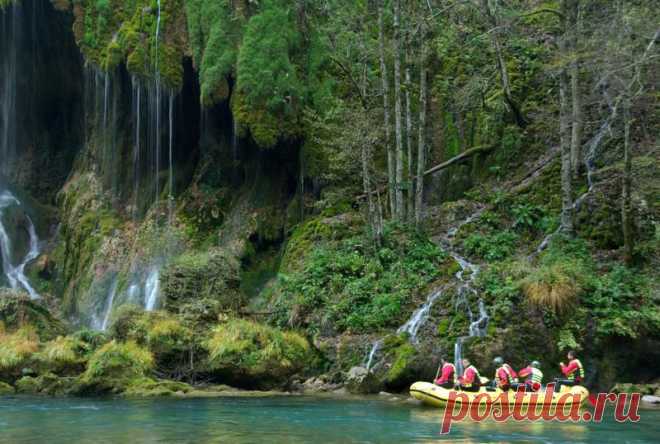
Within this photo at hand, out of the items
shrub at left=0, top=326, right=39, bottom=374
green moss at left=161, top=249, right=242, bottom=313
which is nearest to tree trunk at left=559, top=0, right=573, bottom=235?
green moss at left=161, top=249, right=242, bottom=313

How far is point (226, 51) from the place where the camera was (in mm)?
24359

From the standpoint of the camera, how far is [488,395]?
1358 cm

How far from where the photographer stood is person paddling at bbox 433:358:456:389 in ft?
46.4

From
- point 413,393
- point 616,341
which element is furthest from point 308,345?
point 616,341

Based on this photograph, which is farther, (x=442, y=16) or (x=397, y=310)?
(x=442, y=16)

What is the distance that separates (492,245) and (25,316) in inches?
504

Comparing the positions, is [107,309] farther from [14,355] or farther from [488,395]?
[488,395]

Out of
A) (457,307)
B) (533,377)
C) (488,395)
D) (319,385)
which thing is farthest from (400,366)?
(533,377)

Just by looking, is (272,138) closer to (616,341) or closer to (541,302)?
(541,302)

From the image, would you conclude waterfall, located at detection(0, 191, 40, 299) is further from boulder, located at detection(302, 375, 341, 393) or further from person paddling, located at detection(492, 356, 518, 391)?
person paddling, located at detection(492, 356, 518, 391)

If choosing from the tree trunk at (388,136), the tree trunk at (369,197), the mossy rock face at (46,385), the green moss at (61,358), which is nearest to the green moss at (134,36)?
the tree trunk at (388,136)

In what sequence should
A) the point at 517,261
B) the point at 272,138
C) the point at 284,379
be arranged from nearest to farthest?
the point at 284,379
the point at 517,261
the point at 272,138

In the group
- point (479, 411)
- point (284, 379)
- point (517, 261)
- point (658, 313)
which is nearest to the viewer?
point (479, 411)

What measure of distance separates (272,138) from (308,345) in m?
8.52
